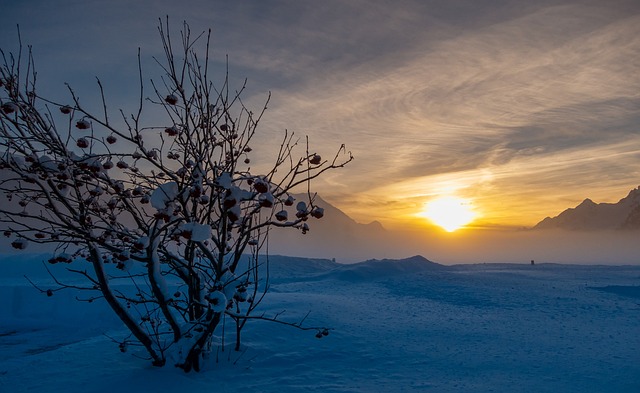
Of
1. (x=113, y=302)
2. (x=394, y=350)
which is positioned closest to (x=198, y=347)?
(x=113, y=302)

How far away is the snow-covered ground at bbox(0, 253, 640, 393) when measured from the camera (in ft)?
19.0

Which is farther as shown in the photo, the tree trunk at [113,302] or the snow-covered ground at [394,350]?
the snow-covered ground at [394,350]

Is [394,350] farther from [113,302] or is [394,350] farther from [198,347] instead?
[113,302]

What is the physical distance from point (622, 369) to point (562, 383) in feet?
4.70

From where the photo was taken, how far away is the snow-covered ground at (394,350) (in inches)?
228

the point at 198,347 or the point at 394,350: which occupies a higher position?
the point at 198,347

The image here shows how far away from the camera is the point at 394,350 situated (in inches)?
300

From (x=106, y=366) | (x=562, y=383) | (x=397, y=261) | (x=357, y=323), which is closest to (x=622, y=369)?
(x=562, y=383)

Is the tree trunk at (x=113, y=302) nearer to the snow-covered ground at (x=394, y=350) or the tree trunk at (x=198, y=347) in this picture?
the snow-covered ground at (x=394, y=350)

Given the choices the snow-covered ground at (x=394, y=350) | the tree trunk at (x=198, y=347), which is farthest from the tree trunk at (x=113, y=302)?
the tree trunk at (x=198, y=347)

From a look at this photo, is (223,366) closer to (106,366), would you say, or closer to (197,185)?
(106,366)

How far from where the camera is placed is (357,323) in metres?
9.70

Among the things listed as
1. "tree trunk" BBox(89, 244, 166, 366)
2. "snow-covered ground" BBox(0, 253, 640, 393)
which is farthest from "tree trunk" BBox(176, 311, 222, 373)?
"tree trunk" BBox(89, 244, 166, 366)

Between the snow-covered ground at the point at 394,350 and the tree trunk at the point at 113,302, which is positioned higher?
the tree trunk at the point at 113,302
